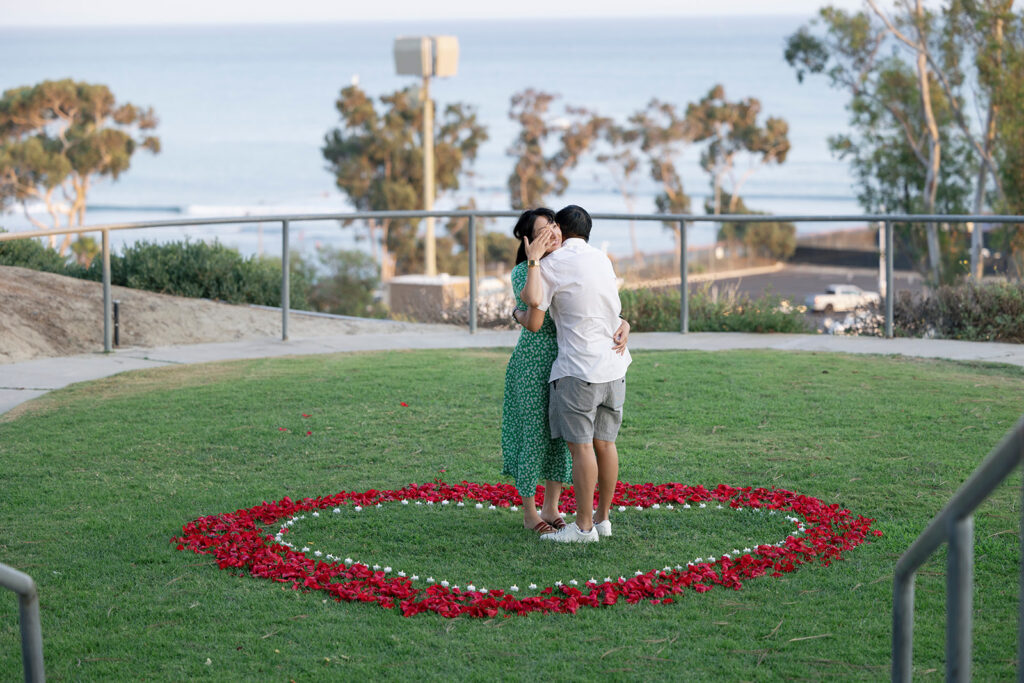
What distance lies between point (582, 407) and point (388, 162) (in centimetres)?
3762

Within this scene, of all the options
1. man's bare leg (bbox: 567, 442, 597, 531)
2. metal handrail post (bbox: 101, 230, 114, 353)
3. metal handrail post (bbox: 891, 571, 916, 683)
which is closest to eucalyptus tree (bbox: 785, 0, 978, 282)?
metal handrail post (bbox: 101, 230, 114, 353)

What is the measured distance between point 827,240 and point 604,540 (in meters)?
10.2

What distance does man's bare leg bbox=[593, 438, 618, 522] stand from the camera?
16.0ft

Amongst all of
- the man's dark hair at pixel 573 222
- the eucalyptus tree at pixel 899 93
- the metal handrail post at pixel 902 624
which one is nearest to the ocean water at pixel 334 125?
the man's dark hair at pixel 573 222

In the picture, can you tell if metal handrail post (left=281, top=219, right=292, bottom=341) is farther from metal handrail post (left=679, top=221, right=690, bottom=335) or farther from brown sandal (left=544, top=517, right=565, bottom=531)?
brown sandal (left=544, top=517, right=565, bottom=531)

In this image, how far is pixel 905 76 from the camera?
102 ft

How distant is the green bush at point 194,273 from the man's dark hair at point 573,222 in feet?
24.6

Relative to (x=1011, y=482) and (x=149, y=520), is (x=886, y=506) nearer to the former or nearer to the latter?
(x=1011, y=482)

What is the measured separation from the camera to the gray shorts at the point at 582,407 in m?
4.74

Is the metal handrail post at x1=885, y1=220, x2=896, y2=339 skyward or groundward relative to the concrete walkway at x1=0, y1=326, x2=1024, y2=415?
skyward

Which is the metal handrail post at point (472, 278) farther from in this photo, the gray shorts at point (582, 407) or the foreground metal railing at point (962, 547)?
the foreground metal railing at point (962, 547)

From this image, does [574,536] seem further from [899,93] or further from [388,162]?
[388,162]

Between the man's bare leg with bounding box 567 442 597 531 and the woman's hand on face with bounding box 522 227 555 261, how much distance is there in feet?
2.59

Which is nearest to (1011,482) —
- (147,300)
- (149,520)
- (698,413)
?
(698,413)
